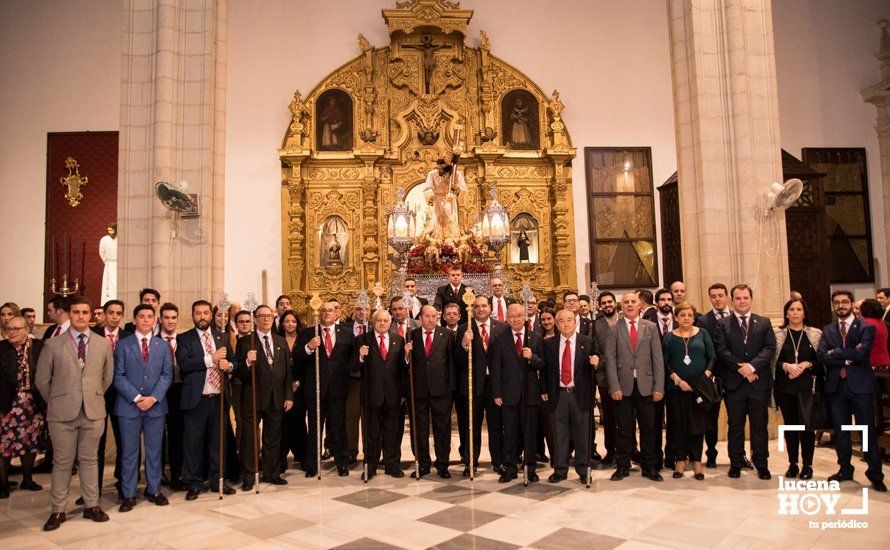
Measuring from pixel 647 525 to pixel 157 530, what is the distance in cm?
332

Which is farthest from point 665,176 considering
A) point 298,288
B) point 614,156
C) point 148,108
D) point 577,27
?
point 148,108

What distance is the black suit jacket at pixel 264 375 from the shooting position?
5.46m

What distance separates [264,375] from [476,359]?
1891 millimetres

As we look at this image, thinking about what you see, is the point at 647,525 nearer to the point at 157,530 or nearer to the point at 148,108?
the point at 157,530

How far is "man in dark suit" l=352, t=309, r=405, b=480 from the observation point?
5719 mm

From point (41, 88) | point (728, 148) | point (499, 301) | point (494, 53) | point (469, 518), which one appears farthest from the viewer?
point (494, 53)

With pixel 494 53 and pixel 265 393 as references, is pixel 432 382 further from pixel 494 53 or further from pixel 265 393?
pixel 494 53

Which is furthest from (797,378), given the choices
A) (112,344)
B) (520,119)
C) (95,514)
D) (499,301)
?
(520,119)

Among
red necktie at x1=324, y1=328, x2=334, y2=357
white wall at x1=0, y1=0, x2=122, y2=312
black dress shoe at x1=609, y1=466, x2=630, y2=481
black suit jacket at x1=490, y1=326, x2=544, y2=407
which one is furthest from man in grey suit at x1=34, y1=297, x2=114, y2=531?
white wall at x1=0, y1=0, x2=122, y2=312

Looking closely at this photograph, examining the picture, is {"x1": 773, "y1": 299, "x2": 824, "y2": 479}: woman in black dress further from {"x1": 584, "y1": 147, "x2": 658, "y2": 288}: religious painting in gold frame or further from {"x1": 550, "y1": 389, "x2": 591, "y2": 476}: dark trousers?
{"x1": 584, "y1": 147, "x2": 658, "y2": 288}: religious painting in gold frame

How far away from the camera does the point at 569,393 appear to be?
17.8 feet

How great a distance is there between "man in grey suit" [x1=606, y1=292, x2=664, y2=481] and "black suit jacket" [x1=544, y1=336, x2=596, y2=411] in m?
0.24

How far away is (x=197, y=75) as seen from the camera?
292 inches

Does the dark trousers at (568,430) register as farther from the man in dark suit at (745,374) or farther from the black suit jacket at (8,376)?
the black suit jacket at (8,376)
